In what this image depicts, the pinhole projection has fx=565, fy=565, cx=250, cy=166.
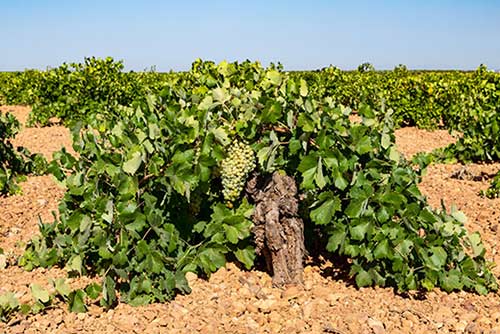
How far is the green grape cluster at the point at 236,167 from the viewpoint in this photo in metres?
3.42

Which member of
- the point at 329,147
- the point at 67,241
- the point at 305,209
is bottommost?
the point at 67,241

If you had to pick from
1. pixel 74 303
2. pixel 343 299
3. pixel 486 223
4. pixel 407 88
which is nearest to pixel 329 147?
pixel 343 299

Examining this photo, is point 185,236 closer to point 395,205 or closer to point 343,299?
point 343,299

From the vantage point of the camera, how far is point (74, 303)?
3305mm

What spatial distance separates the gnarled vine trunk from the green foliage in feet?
11.2

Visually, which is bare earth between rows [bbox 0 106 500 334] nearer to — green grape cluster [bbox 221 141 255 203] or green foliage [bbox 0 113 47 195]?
green grape cluster [bbox 221 141 255 203]

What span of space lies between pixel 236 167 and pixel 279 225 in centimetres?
46

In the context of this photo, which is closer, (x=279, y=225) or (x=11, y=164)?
(x=279, y=225)

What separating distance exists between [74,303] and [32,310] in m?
0.26

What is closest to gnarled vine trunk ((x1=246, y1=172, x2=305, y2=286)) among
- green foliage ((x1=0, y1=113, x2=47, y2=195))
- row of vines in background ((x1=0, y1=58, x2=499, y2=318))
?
row of vines in background ((x1=0, y1=58, x2=499, y2=318))

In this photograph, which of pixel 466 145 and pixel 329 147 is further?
pixel 466 145

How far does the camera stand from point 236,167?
343 cm

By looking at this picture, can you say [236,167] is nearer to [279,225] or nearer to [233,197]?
[233,197]

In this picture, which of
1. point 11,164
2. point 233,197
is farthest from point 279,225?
point 11,164
